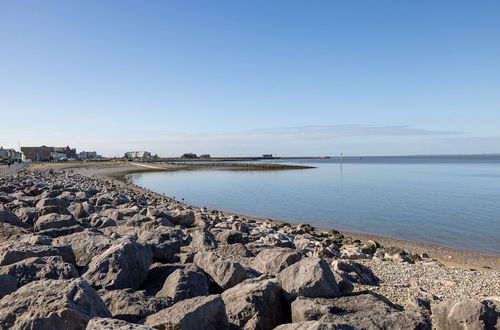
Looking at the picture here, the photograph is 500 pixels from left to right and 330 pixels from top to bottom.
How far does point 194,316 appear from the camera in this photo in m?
3.18

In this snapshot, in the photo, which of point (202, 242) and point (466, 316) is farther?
point (202, 242)

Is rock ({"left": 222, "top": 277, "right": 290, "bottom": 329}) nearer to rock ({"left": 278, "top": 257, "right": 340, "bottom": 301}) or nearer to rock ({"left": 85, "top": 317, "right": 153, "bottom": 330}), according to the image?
rock ({"left": 278, "top": 257, "right": 340, "bottom": 301})

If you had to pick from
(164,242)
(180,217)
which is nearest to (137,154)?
(180,217)

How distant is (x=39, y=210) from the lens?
29.4ft

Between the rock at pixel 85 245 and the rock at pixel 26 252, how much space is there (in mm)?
144

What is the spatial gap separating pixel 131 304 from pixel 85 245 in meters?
2.28

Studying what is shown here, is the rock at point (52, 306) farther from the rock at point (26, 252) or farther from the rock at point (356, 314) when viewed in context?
the rock at point (356, 314)

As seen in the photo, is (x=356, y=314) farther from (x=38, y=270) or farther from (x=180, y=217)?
(x=180, y=217)

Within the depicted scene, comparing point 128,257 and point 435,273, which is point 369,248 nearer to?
point 435,273

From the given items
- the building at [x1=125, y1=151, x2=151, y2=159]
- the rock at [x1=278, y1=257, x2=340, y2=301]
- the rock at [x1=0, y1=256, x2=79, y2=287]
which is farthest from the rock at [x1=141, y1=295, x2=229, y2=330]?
the building at [x1=125, y1=151, x2=151, y2=159]

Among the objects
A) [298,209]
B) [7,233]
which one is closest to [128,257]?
[7,233]

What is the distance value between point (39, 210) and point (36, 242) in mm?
3937

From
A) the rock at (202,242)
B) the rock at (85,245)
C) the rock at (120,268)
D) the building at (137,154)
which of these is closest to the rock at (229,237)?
the rock at (202,242)

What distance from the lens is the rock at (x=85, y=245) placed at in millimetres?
5344
